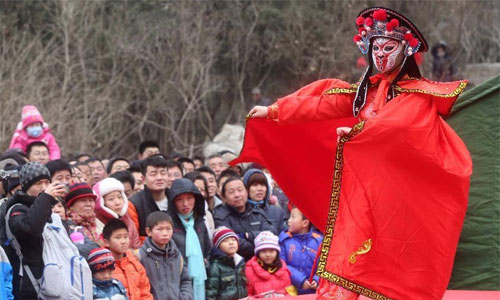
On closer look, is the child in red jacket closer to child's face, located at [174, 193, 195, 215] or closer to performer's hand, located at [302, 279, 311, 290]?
performer's hand, located at [302, 279, 311, 290]

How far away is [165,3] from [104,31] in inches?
62.3

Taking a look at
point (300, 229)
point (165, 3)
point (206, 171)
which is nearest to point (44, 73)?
point (165, 3)

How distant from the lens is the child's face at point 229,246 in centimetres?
714

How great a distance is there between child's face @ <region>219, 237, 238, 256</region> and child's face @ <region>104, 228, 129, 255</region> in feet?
3.17

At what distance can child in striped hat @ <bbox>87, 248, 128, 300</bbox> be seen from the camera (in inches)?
238

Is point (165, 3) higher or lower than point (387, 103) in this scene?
higher

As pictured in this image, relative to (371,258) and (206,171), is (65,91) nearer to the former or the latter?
(206,171)

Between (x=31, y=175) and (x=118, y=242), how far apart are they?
734mm

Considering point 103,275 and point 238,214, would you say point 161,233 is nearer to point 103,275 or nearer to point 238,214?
point 103,275

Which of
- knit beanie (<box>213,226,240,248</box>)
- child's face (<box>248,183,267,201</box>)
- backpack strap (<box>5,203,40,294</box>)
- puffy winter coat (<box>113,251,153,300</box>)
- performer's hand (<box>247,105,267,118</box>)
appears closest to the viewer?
backpack strap (<box>5,203,40,294</box>)

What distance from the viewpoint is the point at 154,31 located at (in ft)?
52.5

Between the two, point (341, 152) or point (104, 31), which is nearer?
point (341, 152)

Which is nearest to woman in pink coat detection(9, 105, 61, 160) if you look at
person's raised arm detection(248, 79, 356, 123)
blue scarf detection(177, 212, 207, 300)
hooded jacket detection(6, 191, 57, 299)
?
blue scarf detection(177, 212, 207, 300)

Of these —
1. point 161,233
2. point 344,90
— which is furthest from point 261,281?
point 344,90
